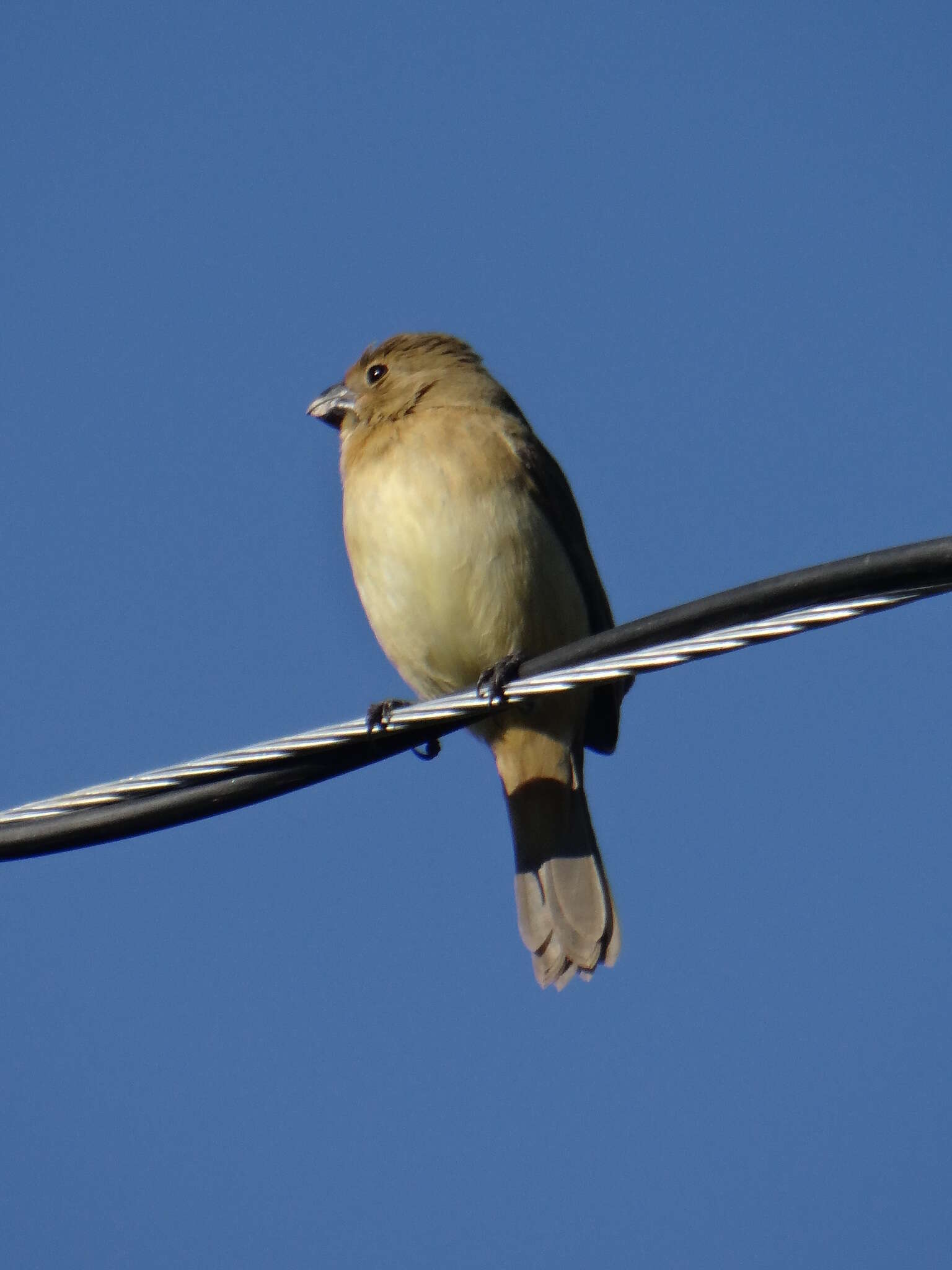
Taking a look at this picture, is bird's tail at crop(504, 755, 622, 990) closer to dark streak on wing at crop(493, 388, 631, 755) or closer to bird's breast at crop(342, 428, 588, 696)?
dark streak on wing at crop(493, 388, 631, 755)

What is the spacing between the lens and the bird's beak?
6.94m

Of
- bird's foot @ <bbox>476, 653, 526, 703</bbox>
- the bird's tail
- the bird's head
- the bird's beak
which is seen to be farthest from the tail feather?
the bird's beak

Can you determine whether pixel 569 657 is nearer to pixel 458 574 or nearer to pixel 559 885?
pixel 458 574

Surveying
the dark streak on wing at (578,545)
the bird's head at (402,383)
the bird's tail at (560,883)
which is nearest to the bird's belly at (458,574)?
the dark streak on wing at (578,545)

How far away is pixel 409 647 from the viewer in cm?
589

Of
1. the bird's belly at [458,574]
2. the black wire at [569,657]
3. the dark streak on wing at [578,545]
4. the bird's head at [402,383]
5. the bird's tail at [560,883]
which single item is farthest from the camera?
the bird's head at [402,383]

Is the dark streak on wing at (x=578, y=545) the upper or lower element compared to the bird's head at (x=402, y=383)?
lower

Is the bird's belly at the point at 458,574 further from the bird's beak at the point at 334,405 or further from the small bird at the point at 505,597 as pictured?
the bird's beak at the point at 334,405

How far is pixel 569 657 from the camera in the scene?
3670 millimetres

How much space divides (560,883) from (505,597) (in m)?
1.18

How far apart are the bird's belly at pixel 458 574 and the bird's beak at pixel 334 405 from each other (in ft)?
3.36

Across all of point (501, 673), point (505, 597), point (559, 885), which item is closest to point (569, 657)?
point (501, 673)

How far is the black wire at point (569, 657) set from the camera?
3.04 metres

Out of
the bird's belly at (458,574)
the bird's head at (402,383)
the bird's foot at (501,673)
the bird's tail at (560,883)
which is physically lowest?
the bird's tail at (560,883)
